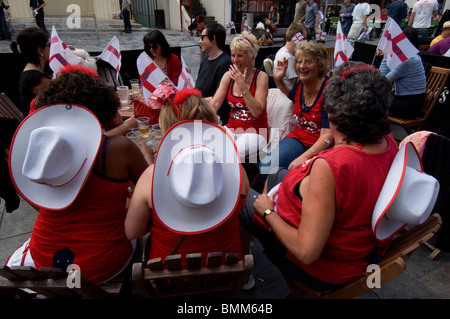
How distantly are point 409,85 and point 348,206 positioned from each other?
3.36 m

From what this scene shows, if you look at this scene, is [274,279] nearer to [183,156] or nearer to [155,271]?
[155,271]

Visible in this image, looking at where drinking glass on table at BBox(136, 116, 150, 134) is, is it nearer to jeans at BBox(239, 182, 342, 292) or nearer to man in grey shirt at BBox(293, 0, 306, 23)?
jeans at BBox(239, 182, 342, 292)

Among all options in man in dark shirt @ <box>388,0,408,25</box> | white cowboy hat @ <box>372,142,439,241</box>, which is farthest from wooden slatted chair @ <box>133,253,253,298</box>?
man in dark shirt @ <box>388,0,408,25</box>

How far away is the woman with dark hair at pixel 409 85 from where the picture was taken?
12.0 feet

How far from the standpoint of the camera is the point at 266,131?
300 centimetres

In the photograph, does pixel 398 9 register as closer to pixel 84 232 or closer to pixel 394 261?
pixel 394 261

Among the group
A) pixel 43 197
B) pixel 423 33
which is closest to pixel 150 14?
pixel 423 33

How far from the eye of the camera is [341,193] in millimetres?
1229

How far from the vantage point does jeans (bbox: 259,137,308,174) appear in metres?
2.68

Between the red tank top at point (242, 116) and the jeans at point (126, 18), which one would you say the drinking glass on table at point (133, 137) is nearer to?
the red tank top at point (242, 116)

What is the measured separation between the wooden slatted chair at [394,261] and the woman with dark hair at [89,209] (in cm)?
114

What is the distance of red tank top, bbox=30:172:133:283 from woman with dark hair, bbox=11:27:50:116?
1968 millimetres
